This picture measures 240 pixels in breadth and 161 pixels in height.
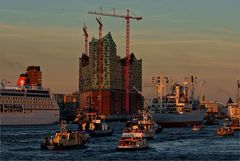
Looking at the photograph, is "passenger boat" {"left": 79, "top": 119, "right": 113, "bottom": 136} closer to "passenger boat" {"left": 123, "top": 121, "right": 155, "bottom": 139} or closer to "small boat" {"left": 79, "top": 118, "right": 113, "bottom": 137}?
"small boat" {"left": 79, "top": 118, "right": 113, "bottom": 137}

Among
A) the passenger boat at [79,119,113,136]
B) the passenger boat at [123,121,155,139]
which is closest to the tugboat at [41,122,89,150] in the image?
the passenger boat at [123,121,155,139]

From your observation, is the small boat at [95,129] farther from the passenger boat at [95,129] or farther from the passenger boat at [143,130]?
the passenger boat at [143,130]

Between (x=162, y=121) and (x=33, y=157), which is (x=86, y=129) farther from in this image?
(x=162, y=121)

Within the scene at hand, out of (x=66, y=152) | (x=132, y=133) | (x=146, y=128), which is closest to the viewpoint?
(x=66, y=152)

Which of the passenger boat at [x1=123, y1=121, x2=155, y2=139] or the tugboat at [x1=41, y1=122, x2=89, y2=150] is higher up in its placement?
the passenger boat at [x1=123, y1=121, x2=155, y2=139]

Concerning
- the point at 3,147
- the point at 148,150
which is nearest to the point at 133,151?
the point at 148,150

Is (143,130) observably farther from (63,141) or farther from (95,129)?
(63,141)

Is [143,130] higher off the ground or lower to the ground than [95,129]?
lower

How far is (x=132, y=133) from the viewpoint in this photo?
356 feet

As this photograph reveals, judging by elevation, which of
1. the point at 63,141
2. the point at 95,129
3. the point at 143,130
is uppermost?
the point at 95,129

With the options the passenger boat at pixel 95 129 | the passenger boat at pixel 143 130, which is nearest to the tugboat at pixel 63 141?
the passenger boat at pixel 143 130

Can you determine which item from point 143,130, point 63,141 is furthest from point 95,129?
point 63,141

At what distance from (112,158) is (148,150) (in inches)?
535

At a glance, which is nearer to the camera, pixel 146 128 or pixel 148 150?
pixel 148 150
